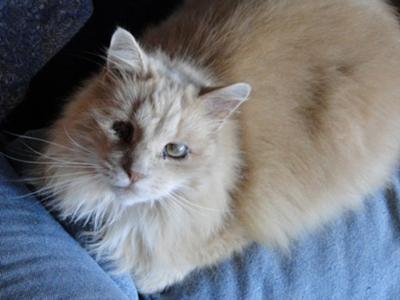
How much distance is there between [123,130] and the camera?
1.09 meters

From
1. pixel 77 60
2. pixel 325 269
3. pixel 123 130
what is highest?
pixel 123 130

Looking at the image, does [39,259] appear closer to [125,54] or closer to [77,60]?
[125,54]

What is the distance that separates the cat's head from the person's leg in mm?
150

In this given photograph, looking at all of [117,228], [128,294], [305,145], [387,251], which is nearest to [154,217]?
[117,228]

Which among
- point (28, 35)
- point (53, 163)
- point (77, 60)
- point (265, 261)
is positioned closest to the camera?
point (53, 163)

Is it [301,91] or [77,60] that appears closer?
[301,91]

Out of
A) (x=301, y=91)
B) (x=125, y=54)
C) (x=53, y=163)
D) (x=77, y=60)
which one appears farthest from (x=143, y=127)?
(x=77, y=60)

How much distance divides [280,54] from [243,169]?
0.93 ft

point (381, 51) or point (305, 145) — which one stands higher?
point (381, 51)

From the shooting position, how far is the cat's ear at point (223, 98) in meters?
1.05

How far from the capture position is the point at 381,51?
1333mm

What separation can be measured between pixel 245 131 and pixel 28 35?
0.69 m

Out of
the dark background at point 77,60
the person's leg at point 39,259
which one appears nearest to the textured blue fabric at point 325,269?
the person's leg at point 39,259

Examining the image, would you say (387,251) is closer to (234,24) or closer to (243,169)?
(243,169)
